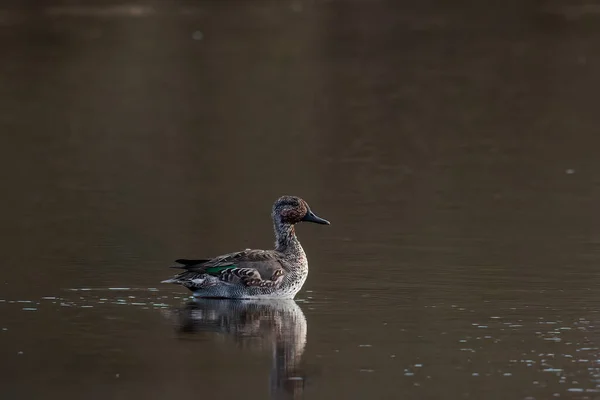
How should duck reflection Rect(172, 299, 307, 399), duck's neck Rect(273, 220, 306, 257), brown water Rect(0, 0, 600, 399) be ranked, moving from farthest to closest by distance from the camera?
duck's neck Rect(273, 220, 306, 257)
brown water Rect(0, 0, 600, 399)
duck reflection Rect(172, 299, 307, 399)

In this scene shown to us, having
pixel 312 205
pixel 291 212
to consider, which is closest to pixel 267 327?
pixel 291 212

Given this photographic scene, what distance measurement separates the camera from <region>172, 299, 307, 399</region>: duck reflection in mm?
8578

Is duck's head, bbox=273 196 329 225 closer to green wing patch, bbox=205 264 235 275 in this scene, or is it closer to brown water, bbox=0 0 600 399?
brown water, bbox=0 0 600 399

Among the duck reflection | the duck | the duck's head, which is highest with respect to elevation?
the duck's head

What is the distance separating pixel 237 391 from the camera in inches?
324

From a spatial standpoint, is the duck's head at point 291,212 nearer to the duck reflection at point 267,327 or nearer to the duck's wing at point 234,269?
the duck's wing at point 234,269

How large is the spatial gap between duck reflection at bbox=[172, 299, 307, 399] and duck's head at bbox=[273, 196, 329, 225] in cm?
89

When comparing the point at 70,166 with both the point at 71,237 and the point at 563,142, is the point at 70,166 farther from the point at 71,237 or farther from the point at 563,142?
the point at 563,142

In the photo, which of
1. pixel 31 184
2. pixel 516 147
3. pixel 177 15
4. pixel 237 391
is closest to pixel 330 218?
pixel 31 184

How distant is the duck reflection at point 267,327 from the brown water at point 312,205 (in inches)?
1.4

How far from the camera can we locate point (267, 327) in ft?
33.2

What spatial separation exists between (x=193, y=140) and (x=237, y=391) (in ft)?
40.2

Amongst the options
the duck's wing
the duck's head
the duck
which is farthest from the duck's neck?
the duck's wing

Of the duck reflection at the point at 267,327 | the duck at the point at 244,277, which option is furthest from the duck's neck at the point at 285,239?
the duck reflection at the point at 267,327
